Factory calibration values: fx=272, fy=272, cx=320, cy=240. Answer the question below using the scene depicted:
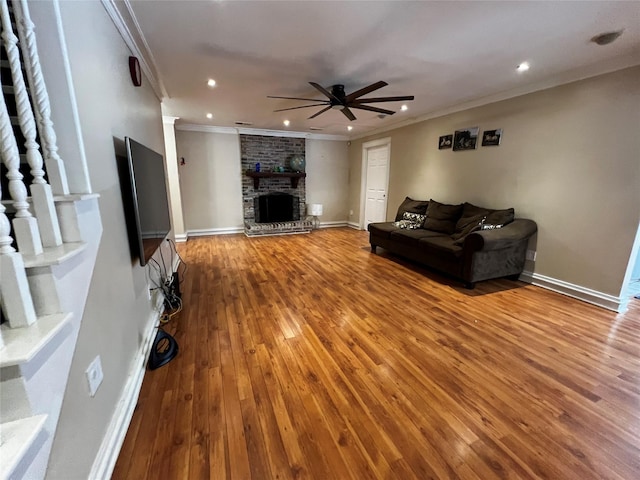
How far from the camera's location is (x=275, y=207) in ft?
21.6

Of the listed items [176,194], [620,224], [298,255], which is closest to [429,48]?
[620,224]

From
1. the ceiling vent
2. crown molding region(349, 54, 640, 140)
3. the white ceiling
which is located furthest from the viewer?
crown molding region(349, 54, 640, 140)

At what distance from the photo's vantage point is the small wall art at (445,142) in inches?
170

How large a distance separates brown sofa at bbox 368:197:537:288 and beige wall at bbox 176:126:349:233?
3.39m

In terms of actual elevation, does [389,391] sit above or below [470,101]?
below

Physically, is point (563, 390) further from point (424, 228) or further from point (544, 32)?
point (424, 228)

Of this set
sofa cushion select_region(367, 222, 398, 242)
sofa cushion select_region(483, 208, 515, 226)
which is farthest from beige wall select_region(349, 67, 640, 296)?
sofa cushion select_region(367, 222, 398, 242)

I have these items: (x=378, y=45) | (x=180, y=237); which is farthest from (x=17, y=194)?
(x=180, y=237)

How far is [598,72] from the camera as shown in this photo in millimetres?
2695

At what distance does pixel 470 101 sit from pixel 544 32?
1.86 m

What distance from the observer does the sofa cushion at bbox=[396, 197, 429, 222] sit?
463 cm

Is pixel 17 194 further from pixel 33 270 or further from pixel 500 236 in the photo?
pixel 500 236

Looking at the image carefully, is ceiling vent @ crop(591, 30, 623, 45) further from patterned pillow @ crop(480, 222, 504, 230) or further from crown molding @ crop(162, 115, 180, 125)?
crown molding @ crop(162, 115, 180, 125)

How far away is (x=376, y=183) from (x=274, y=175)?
2377 millimetres
